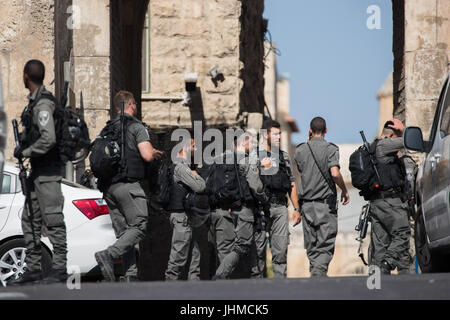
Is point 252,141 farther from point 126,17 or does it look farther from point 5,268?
point 126,17

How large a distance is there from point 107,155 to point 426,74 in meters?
6.30

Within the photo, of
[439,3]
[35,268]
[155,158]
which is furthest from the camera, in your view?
[439,3]

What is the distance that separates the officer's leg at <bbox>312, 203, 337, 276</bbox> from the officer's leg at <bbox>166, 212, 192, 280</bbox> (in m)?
1.78

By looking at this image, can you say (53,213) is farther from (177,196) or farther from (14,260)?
(177,196)

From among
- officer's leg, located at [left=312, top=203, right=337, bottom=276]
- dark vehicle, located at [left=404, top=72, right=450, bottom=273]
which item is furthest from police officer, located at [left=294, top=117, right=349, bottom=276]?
dark vehicle, located at [left=404, top=72, right=450, bottom=273]

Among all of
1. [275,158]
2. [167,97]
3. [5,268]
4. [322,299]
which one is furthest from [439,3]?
[322,299]

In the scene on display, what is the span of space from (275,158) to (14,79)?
3.34m

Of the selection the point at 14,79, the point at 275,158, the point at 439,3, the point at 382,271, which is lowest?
the point at 382,271

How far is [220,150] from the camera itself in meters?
17.2

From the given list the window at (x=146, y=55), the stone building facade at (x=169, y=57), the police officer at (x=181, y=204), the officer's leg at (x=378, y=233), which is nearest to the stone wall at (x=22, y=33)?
the stone building facade at (x=169, y=57)

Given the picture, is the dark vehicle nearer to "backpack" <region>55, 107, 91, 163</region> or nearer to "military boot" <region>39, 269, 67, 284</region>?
"backpack" <region>55, 107, 91, 163</region>
